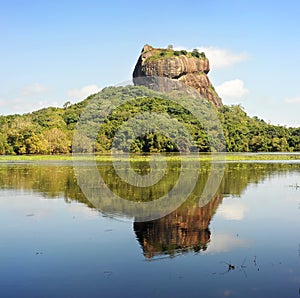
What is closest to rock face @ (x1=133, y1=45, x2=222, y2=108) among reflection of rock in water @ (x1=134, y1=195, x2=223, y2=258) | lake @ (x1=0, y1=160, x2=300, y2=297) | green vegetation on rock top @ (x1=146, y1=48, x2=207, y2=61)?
green vegetation on rock top @ (x1=146, y1=48, x2=207, y2=61)

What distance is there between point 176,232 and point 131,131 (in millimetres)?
70010

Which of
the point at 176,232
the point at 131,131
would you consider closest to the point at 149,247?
the point at 176,232

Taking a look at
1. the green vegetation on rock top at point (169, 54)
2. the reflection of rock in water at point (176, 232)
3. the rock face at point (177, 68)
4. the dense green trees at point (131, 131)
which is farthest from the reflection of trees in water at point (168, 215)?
the green vegetation on rock top at point (169, 54)

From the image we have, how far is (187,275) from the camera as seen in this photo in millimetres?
7535

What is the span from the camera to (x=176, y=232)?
10703 millimetres

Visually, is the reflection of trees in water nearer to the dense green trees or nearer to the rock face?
the dense green trees

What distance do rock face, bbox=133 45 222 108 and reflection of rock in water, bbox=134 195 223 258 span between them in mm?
108817

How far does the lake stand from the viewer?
23.1ft

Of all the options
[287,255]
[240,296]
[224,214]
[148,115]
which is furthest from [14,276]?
[148,115]

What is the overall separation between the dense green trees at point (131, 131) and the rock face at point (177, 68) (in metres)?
18.2

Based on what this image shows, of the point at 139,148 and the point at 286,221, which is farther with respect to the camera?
the point at 139,148

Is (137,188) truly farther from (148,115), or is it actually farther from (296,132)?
(296,132)

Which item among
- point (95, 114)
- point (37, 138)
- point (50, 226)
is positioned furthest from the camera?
point (95, 114)

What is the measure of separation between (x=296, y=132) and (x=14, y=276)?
101 metres
